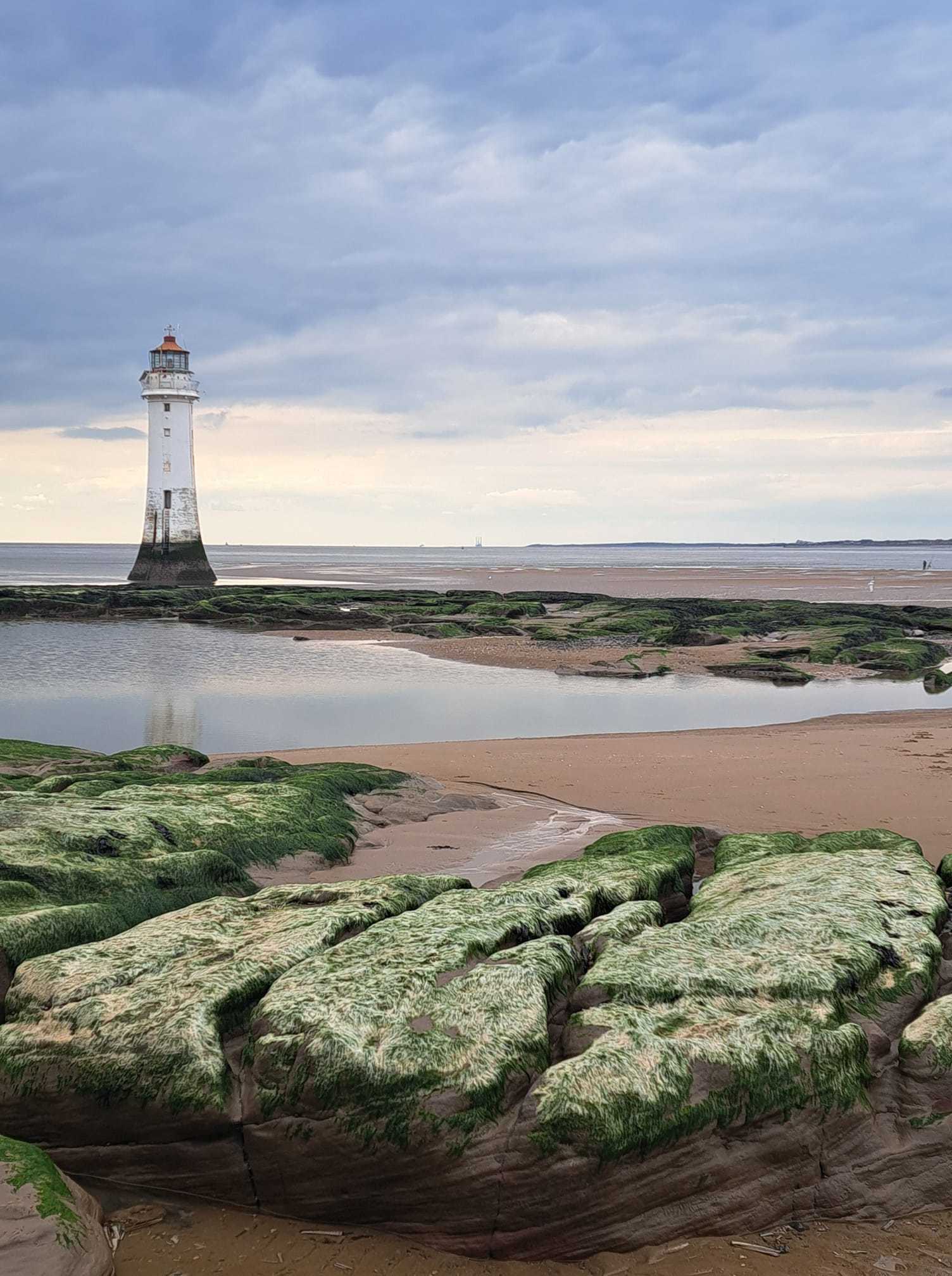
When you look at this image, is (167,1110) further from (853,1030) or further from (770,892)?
(770,892)

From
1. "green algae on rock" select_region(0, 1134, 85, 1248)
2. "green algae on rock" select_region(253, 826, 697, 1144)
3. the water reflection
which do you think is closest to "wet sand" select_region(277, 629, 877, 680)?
the water reflection

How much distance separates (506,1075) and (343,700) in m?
16.7

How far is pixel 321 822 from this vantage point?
9266 mm

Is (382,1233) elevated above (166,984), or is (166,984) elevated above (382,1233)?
(166,984)

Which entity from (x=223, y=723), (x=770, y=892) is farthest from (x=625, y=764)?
(x=223, y=723)

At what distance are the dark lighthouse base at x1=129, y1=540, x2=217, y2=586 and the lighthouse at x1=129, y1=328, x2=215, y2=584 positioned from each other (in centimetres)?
3

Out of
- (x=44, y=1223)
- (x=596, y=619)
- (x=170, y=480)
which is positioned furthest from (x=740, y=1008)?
(x=170, y=480)

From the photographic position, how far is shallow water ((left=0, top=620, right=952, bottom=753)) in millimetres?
17594

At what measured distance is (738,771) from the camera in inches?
515

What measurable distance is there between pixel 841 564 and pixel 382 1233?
119 metres

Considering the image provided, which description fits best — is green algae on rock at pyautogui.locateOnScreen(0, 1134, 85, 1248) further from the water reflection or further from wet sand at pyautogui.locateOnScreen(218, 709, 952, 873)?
the water reflection

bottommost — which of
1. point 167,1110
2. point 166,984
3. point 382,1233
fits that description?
point 382,1233

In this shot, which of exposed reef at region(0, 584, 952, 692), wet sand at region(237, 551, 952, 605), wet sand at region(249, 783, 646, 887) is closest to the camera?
wet sand at region(249, 783, 646, 887)

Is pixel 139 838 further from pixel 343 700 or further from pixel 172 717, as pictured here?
pixel 343 700
